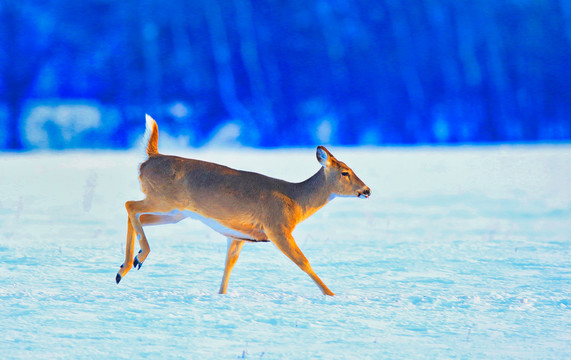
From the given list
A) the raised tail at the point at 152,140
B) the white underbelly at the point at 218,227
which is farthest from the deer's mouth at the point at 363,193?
the raised tail at the point at 152,140

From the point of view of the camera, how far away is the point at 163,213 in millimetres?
4484

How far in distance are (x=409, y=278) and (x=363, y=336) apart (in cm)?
177

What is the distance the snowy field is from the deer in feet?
0.78

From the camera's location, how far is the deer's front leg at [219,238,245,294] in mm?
4504

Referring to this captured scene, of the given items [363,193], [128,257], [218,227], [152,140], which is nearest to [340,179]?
[363,193]

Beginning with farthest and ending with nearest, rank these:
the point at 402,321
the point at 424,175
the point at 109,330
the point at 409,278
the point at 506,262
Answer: the point at 424,175 → the point at 506,262 → the point at 409,278 → the point at 402,321 → the point at 109,330

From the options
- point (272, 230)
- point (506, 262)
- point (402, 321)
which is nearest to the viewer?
point (402, 321)

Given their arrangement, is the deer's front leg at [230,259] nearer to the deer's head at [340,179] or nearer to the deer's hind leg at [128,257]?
the deer's hind leg at [128,257]

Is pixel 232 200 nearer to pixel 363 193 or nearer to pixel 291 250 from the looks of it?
pixel 291 250

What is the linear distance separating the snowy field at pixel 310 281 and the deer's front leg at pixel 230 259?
0.48ft

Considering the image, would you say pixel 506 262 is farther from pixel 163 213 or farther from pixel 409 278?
pixel 163 213

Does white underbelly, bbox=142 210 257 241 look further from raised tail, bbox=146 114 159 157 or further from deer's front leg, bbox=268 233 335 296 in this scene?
raised tail, bbox=146 114 159 157

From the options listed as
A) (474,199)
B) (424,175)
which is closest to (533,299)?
(474,199)

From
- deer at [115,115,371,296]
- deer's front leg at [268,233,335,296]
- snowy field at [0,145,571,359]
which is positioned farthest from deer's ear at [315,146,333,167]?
snowy field at [0,145,571,359]
